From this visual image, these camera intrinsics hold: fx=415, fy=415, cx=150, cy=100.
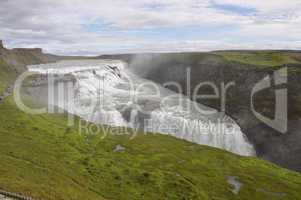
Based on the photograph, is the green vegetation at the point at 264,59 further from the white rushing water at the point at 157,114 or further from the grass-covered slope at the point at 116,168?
the grass-covered slope at the point at 116,168

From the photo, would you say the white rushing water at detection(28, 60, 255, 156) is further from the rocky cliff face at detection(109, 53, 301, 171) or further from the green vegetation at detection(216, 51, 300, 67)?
the green vegetation at detection(216, 51, 300, 67)

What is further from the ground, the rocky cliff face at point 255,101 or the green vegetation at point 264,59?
the green vegetation at point 264,59

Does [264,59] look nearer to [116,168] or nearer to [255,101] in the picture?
[255,101]

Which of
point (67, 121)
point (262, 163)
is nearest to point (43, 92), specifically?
point (67, 121)

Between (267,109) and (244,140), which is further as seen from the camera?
(267,109)

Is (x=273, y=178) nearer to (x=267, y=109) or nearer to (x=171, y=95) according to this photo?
(x=267, y=109)

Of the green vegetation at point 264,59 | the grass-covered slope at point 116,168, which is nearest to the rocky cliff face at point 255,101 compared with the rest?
the green vegetation at point 264,59

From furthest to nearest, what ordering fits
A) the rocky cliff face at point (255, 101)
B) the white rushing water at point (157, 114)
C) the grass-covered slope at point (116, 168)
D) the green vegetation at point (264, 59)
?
the green vegetation at point (264, 59) < the white rushing water at point (157, 114) < the rocky cliff face at point (255, 101) < the grass-covered slope at point (116, 168)
